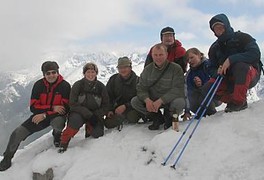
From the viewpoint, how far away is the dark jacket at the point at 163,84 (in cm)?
881

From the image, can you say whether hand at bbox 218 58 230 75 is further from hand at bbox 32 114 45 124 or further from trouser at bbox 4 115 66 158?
hand at bbox 32 114 45 124

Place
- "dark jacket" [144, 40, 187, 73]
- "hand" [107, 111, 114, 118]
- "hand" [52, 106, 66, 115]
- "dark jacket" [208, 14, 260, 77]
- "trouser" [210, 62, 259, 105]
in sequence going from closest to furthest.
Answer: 1. "trouser" [210, 62, 259, 105]
2. "dark jacket" [208, 14, 260, 77]
3. "hand" [52, 106, 66, 115]
4. "hand" [107, 111, 114, 118]
5. "dark jacket" [144, 40, 187, 73]

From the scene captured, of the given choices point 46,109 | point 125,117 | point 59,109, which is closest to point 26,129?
point 46,109

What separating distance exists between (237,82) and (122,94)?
11.9 feet

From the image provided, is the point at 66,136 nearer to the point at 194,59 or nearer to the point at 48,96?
the point at 48,96

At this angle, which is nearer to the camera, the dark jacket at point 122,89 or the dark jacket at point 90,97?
the dark jacket at point 90,97

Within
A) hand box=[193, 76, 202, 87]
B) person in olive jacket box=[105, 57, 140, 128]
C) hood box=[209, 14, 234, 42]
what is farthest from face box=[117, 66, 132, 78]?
hood box=[209, 14, 234, 42]

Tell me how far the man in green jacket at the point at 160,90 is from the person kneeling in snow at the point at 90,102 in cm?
104

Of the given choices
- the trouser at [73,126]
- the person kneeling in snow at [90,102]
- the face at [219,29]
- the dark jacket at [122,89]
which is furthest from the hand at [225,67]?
the trouser at [73,126]

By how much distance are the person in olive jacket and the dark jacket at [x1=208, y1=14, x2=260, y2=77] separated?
251 centimetres

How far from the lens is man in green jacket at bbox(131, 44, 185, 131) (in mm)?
8727

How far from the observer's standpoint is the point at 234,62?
8523mm

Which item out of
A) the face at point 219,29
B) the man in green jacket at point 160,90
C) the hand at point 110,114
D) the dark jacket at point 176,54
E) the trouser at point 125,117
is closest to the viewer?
the face at point 219,29

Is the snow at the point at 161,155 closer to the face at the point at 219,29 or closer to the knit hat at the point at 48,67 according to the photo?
the face at the point at 219,29
